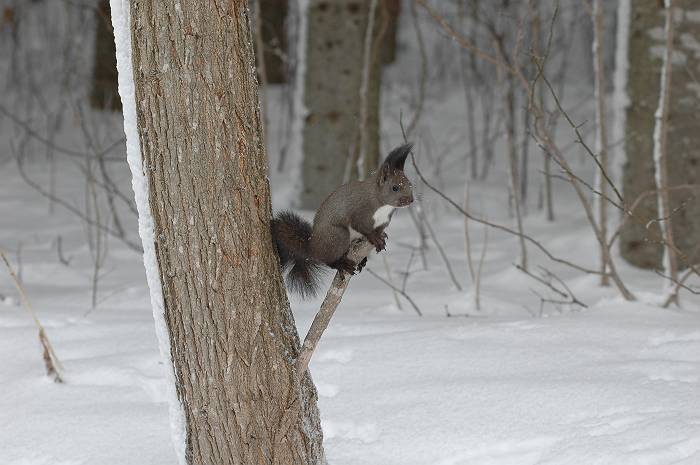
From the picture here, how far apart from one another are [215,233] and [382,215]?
1.53ft

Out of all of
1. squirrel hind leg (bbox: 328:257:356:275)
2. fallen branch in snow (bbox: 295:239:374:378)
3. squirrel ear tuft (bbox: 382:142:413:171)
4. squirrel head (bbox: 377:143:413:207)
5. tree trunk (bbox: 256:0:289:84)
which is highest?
tree trunk (bbox: 256:0:289:84)

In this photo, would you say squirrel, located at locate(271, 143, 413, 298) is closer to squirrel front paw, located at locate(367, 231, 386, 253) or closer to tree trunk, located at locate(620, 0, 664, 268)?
squirrel front paw, located at locate(367, 231, 386, 253)

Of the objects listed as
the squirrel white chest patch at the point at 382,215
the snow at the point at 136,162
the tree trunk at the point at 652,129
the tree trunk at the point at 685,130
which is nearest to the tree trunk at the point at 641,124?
the tree trunk at the point at 652,129

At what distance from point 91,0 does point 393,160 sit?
24.5ft

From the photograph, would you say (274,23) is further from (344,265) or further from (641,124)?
(344,265)

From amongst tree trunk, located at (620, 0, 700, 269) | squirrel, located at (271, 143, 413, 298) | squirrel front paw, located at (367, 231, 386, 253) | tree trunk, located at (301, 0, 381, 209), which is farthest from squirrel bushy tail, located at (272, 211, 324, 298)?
tree trunk, located at (301, 0, 381, 209)

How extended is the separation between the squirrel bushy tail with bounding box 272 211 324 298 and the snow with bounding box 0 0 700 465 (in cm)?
29

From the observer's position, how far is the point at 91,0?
857 centimetres

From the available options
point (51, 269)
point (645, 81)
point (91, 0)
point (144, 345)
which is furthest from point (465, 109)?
point (144, 345)

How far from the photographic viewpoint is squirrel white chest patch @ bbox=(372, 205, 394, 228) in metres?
2.05

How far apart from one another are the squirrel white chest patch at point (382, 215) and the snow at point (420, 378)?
21.3 inches

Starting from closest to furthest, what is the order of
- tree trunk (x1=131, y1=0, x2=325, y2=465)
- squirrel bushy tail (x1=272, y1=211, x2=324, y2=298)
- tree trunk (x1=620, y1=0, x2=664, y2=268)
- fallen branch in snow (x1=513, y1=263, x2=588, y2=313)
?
tree trunk (x1=131, y1=0, x2=325, y2=465) → squirrel bushy tail (x1=272, y1=211, x2=324, y2=298) → fallen branch in snow (x1=513, y1=263, x2=588, y2=313) → tree trunk (x1=620, y1=0, x2=664, y2=268)

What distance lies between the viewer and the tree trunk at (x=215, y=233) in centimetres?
173

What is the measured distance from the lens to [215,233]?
5.85 ft
